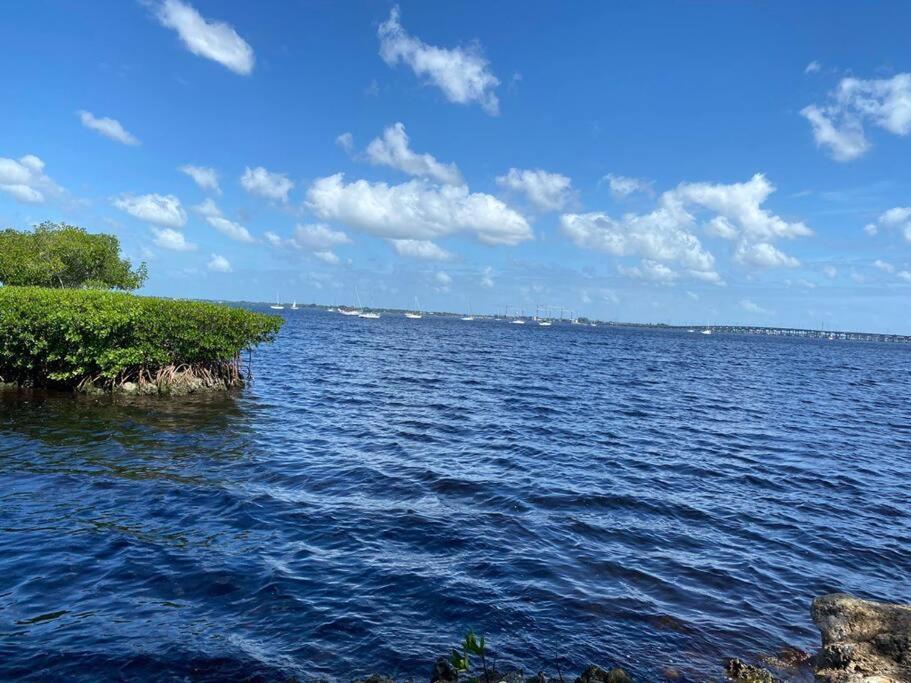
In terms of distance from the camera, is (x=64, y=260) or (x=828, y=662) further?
(x=64, y=260)

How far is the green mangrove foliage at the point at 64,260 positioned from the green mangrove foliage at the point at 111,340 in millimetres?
20963

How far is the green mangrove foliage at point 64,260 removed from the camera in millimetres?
46375

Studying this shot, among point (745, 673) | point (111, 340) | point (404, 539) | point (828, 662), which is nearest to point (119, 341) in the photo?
point (111, 340)

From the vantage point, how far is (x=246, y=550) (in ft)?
43.0

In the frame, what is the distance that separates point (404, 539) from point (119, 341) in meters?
22.1

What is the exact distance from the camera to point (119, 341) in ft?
94.7

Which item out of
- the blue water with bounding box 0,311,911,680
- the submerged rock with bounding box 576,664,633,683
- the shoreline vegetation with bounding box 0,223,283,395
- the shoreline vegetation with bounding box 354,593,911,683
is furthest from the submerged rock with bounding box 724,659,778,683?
the shoreline vegetation with bounding box 0,223,283,395

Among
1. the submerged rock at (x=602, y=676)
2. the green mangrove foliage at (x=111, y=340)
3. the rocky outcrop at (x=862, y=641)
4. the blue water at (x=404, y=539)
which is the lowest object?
the blue water at (x=404, y=539)

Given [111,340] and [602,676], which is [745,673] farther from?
[111,340]

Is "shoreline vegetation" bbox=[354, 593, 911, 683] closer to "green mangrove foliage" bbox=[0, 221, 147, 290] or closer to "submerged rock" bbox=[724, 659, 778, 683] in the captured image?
"submerged rock" bbox=[724, 659, 778, 683]

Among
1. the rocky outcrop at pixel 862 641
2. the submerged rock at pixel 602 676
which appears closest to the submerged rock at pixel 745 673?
the rocky outcrop at pixel 862 641

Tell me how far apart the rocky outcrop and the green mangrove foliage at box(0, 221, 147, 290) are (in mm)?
55617

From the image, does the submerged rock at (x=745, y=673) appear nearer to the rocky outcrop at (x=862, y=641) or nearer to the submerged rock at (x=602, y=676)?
the rocky outcrop at (x=862, y=641)

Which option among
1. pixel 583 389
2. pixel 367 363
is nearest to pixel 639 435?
pixel 583 389
